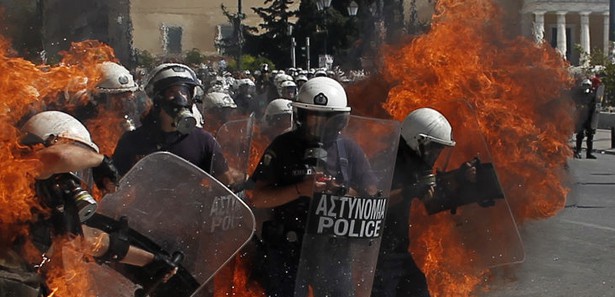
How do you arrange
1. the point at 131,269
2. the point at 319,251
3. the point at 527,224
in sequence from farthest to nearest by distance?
the point at 527,224 < the point at 319,251 < the point at 131,269

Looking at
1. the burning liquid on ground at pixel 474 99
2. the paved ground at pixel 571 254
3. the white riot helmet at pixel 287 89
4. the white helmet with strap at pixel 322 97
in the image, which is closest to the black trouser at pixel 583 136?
the paved ground at pixel 571 254

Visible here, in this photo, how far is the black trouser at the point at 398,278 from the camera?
15.3 feet

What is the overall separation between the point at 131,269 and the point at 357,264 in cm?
94

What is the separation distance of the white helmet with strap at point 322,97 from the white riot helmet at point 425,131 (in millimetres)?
525

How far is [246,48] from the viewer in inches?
1699

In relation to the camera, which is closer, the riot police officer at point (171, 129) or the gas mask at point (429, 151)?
the gas mask at point (429, 151)

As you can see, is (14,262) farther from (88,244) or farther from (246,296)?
(246,296)

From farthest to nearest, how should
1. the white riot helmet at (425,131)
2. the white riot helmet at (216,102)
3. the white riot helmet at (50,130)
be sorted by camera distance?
the white riot helmet at (216,102) < the white riot helmet at (425,131) < the white riot helmet at (50,130)

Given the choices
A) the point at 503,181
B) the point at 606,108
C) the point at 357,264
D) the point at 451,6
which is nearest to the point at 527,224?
the point at 503,181

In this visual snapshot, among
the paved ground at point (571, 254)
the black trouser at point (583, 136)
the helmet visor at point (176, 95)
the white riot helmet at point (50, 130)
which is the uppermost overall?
the white riot helmet at point (50, 130)

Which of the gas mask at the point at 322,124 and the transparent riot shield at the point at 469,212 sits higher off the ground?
the gas mask at the point at 322,124

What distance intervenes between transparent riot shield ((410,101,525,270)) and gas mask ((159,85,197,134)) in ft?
3.85

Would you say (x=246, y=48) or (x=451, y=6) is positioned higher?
(x=451, y=6)

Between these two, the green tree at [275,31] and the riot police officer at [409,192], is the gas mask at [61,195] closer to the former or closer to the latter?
the riot police officer at [409,192]
